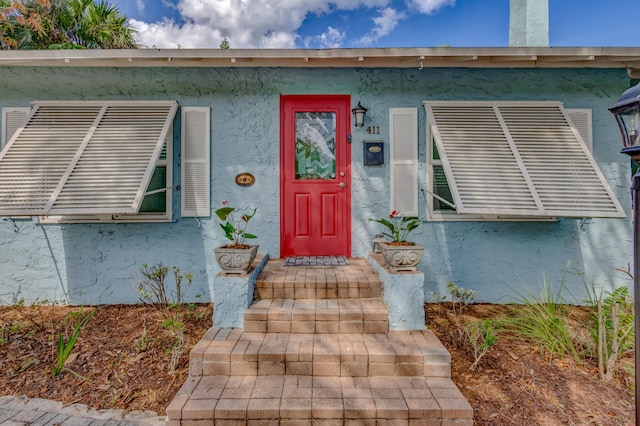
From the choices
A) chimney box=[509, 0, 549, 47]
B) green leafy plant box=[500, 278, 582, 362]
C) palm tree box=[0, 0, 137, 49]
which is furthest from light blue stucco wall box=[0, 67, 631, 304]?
palm tree box=[0, 0, 137, 49]

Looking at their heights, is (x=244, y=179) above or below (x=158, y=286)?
above

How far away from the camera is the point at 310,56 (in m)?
3.58

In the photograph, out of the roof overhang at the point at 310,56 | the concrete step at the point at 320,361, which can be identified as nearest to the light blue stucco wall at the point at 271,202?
the roof overhang at the point at 310,56

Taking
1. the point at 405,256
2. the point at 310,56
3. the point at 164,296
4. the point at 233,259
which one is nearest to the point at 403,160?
the point at 405,256

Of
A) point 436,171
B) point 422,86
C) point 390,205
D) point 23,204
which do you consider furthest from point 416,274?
point 23,204

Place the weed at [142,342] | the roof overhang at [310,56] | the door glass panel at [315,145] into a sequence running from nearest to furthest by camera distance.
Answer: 1. the weed at [142,342]
2. the roof overhang at [310,56]
3. the door glass panel at [315,145]

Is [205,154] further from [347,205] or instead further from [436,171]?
[436,171]

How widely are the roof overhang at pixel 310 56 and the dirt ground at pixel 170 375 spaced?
2.93 metres

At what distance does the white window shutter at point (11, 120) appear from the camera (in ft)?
12.6

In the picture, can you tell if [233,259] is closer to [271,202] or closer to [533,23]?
[271,202]

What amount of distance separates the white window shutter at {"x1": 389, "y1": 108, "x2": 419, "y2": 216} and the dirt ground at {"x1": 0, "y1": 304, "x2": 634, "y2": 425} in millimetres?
1499

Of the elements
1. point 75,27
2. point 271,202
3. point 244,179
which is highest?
point 75,27

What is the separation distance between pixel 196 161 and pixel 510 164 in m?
3.71

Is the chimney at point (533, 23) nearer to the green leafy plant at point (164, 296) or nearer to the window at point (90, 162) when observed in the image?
the window at point (90, 162)
